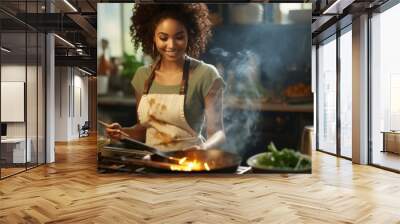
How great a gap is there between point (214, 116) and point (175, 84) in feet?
2.67

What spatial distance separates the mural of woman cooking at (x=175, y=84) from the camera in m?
6.42

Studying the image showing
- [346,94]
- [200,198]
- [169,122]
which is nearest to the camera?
[200,198]

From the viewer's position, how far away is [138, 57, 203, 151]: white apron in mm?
6414

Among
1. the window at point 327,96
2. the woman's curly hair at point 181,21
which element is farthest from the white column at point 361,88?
the woman's curly hair at point 181,21

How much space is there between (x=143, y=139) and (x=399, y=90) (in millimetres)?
4602

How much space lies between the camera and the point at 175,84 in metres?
6.45

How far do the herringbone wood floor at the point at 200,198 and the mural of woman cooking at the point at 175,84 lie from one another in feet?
2.35

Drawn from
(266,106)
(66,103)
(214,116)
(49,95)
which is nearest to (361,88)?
(266,106)

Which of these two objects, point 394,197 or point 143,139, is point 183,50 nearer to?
point 143,139

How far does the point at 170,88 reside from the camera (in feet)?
21.1

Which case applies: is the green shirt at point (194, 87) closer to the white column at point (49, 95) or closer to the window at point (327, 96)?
the white column at point (49, 95)

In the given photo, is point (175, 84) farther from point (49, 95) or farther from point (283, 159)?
point (49, 95)

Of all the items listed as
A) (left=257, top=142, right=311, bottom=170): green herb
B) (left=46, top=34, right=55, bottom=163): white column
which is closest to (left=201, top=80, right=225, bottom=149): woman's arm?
(left=257, top=142, right=311, bottom=170): green herb

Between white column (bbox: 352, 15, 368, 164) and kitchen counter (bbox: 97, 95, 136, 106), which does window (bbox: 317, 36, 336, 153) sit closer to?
white column (bbox: 352, 15, 368, 164)
